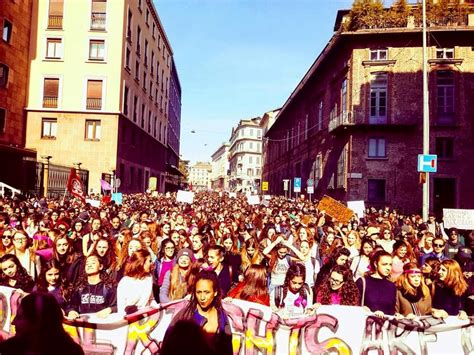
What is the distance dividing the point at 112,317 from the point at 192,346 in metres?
1.40

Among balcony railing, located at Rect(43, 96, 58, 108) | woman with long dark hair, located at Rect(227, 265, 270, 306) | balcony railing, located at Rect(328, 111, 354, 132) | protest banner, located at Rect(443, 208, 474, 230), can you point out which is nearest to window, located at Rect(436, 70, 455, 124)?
balcony railing, located at Rect(328, 111, 354, 132)

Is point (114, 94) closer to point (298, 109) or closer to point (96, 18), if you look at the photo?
point (96, 18)

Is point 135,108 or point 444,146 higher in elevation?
point 135,108

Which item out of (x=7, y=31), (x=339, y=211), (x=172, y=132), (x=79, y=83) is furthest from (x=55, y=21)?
(x=172, y=132)

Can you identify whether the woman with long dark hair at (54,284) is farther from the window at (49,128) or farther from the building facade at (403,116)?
the window at (49,128)

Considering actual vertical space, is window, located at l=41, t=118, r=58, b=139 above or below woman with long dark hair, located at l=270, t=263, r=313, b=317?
above

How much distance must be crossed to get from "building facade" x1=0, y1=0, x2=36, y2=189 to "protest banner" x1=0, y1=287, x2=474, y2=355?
25388 millimetres

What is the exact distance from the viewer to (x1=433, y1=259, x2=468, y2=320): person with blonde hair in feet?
16.9

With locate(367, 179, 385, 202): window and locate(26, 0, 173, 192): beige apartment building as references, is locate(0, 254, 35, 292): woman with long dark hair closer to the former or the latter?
locate(367, 179, 385, 202): window

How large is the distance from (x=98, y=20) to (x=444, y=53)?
25739mm

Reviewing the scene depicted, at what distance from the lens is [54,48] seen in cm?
3297

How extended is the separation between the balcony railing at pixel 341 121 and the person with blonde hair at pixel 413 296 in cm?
2356

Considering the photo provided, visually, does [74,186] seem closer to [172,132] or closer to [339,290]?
[339,290]

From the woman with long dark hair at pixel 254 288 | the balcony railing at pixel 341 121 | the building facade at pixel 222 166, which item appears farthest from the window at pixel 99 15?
the building facade at pixel 222 166
